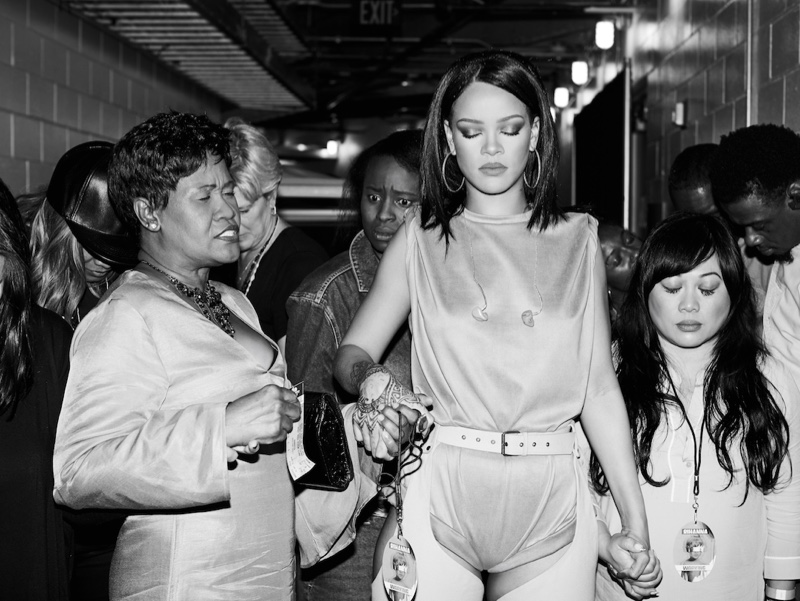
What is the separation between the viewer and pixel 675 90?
6.14 meters

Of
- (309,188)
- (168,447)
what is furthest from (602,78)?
(168,447)

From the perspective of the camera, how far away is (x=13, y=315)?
177cm

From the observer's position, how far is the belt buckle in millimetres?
1744

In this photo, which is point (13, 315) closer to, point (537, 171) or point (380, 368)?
point (380, 368)

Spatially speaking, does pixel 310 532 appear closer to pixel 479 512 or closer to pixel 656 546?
pixel 479 512

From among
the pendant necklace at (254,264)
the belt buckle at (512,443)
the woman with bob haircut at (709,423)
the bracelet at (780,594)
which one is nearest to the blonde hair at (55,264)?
the pendant necklace at (254,264)

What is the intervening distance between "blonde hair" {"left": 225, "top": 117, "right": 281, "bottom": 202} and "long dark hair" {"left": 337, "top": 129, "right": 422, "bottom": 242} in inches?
16.8

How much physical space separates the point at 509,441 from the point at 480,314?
0.79 ft

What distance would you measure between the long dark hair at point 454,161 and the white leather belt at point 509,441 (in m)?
0.39

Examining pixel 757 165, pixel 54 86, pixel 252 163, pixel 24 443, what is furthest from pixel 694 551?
pixel 54 86

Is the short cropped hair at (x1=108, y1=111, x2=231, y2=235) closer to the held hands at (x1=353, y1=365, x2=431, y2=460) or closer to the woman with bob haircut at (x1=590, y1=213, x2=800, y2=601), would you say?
the held hands at (x1=353, y1=365, x2=431, y2=460)

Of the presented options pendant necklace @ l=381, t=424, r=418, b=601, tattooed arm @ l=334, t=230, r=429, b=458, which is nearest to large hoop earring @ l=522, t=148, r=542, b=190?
tattooed arm @ l=334, t=230, r=429, b=458

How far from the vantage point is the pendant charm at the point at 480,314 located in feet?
5.77

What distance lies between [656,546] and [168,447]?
113 centimetres
